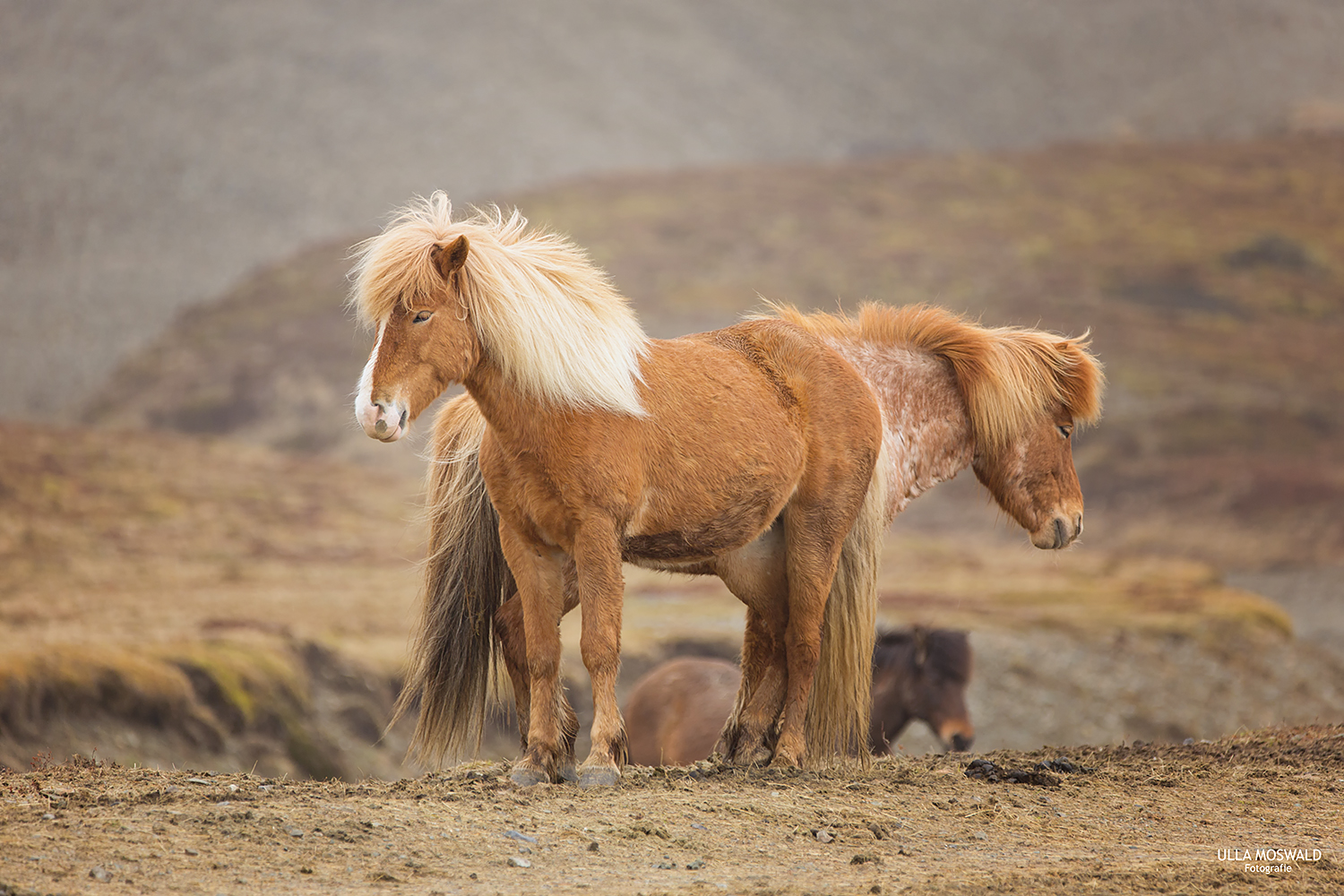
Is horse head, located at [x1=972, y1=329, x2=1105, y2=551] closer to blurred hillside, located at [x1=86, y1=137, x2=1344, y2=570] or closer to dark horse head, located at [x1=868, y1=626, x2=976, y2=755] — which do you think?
dark horse head, located at [x1=868, y1=626, x2=976, y2=755]

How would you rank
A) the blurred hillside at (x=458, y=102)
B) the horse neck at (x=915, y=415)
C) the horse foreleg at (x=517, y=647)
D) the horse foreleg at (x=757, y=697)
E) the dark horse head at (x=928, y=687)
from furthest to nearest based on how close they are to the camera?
1. the blurred hillside at (x=458, y=102)
2. the dark horse head at (x=928, y=687)
3. the horse neck at (x=915, y=415)
4. the horse foreleg at (x=757, y=697)
5. the horse foreleg at (x=517, y=647)

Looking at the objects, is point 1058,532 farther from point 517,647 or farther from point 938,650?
point 938,650

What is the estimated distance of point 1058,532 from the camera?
24.1ft

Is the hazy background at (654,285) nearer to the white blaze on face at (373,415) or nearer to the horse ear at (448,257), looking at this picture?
the horse ear at (448,257)

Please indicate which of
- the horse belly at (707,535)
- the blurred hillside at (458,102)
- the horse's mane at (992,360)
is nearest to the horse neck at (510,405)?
the horse belly at (707,535)

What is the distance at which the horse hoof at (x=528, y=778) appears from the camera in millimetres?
5531

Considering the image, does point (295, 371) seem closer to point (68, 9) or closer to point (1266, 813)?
point (1266, 813)

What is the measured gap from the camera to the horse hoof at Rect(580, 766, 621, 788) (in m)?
5.42

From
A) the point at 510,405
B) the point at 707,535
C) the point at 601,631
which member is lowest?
the point at 601,631

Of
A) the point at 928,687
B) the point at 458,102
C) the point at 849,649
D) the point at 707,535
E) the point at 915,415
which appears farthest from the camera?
the point at 458,102

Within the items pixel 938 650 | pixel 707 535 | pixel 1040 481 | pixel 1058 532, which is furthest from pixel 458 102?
pixel 707 535

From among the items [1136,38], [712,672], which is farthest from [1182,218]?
[1136,38]

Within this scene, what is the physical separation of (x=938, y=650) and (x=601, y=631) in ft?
21.2

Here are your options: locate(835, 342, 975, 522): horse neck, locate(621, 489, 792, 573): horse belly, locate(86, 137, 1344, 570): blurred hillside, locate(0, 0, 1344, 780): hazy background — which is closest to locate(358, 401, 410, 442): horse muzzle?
locate(621, 489, 792, 573): horse belly
